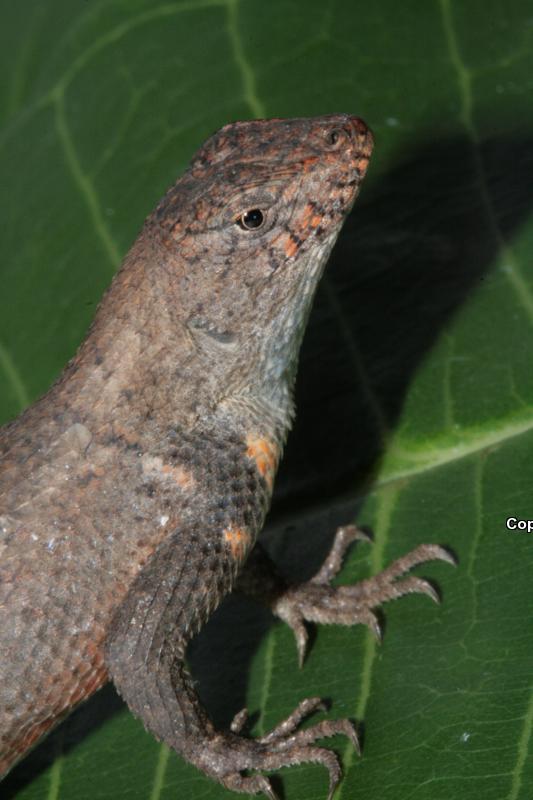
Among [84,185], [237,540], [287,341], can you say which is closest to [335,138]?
[287,341]

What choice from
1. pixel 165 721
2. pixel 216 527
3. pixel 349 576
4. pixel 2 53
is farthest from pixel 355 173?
pixel 2 53

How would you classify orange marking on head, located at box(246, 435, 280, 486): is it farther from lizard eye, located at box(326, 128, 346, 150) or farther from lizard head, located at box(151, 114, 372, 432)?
lizard eye, located at box(326, 128, 346, 150)

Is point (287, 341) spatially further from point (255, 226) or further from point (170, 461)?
point (170, 461)

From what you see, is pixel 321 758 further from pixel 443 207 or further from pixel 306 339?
pixel 443 207

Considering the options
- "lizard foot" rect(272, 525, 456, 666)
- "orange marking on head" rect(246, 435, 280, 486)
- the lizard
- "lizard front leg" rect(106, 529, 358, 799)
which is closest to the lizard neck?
the lizard

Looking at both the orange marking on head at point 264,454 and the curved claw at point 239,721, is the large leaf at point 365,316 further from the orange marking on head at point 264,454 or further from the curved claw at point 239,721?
the orange marking on head at point 264,454

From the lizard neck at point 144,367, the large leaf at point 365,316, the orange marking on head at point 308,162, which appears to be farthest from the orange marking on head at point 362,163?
the large leaf at point 365,316
